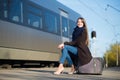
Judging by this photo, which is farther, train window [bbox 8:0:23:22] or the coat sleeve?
train window [bbox 8:0:23:22]

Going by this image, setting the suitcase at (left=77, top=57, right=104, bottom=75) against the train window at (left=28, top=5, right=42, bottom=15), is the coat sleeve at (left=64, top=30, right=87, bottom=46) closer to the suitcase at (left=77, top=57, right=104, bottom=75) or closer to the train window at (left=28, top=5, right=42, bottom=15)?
the suitcase at (left=77, top=57, right=104, bottom=75)

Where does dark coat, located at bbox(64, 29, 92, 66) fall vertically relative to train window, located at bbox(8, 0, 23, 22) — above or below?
below

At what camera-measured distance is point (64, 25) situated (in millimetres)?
22219

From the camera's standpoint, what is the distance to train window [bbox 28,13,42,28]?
56.2ft

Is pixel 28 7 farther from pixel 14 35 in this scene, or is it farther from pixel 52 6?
pixel 52 6

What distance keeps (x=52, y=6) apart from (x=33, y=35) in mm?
3344

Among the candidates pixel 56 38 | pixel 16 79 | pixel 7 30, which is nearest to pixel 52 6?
pixel 56 38

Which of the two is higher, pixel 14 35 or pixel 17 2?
pixel 17 2

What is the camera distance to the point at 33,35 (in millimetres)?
17484

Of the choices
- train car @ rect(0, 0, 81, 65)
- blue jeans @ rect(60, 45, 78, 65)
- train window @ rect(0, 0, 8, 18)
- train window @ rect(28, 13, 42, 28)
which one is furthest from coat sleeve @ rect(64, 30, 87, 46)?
train window @ rect(28, 13, 42, 28)

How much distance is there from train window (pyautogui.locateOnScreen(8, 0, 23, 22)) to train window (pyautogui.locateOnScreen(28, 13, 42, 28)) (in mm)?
998

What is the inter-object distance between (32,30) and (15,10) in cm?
191

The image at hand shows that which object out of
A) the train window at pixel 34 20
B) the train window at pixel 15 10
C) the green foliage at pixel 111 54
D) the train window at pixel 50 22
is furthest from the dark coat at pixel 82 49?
the green foliage at pixel 111 54

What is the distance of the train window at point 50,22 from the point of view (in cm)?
1936
